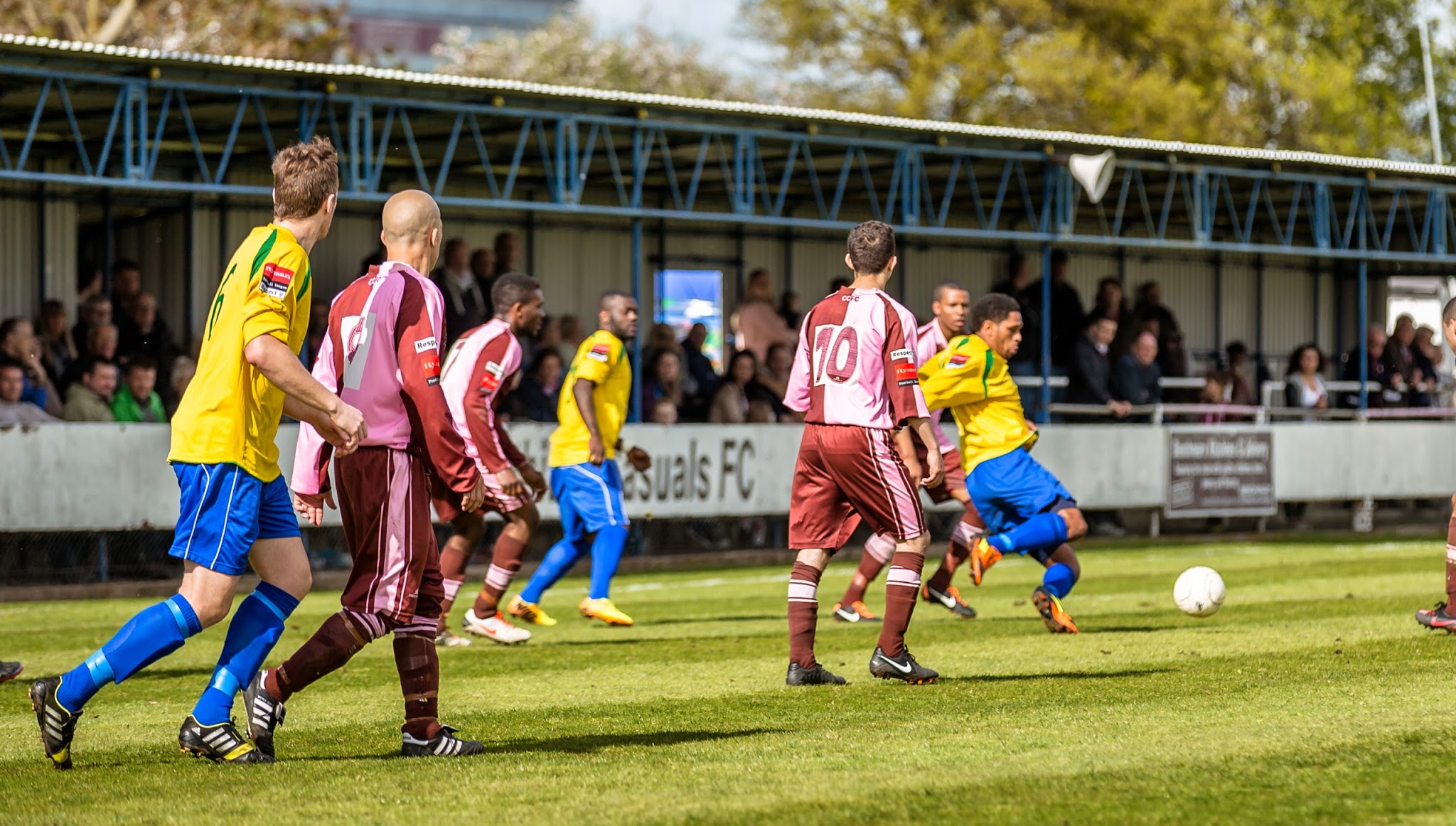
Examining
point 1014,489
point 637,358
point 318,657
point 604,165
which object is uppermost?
point 604,165

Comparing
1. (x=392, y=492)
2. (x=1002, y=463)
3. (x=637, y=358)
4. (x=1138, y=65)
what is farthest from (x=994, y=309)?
(x=1138, y=65)

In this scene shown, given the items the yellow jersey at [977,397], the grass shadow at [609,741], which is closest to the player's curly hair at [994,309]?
the yellow jersey at [977,397]

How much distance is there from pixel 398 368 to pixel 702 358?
1381 centimetres

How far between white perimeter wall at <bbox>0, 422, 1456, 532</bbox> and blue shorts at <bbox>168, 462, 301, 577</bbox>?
30.8 feet

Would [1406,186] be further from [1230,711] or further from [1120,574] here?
[1230,711]

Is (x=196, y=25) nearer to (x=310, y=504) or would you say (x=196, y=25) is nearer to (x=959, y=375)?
(x=959, y=375)

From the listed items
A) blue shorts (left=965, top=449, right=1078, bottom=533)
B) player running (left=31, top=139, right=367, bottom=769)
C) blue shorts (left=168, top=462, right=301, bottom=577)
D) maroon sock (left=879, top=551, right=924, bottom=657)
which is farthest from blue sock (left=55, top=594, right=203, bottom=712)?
blue shorts (left=965, top=449, right=1078, bottom=533)

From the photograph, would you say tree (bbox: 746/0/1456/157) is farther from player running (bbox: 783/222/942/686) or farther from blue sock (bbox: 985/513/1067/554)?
player running (bbox: 783/222/942/686)

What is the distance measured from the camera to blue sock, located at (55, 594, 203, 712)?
6070mm

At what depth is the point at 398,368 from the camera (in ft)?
21.1

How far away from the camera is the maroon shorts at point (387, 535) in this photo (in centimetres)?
632

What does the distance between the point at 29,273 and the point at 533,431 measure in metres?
6.62

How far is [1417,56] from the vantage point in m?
44.8

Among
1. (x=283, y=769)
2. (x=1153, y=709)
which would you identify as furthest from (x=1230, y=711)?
(x=283, y=769)
